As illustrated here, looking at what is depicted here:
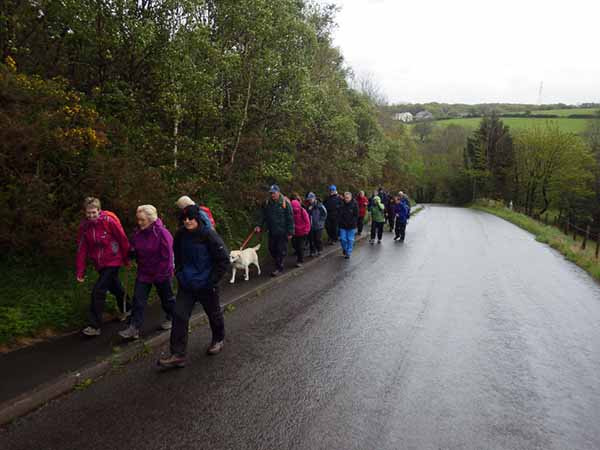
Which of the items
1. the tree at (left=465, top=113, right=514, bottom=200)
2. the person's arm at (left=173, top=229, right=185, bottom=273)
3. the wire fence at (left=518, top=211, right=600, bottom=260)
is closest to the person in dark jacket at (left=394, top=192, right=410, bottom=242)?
the wire fence at (left=518, top=211, right=600, bottom=260)

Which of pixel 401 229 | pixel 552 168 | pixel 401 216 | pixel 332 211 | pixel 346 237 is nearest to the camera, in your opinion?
pixel 346 237

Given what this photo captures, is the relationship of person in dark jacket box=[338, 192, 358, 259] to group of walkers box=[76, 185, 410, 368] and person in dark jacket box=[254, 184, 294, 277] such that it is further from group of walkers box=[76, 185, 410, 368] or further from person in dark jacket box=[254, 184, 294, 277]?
group of walkers box=[76, 185, 410, 368]

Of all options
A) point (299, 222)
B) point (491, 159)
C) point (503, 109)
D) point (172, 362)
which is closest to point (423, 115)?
point (503, 109)

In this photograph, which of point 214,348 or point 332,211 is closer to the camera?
point 214,348

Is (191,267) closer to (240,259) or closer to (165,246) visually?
(165,246)

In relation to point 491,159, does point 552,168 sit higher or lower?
lower

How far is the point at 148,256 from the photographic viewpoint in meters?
5.24

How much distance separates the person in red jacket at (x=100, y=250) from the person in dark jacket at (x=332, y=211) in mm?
7842

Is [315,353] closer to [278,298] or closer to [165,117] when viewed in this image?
[278,298]

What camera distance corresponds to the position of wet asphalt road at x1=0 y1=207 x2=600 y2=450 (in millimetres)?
3568

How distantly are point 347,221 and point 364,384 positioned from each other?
7.83 meters

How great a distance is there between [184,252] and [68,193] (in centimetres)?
317

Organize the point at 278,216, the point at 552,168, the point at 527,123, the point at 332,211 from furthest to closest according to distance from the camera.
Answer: the point at 527,123 < the point at 552,168 < the point at 332,211 < the point at 278,216

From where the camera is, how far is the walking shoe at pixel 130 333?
525cm
